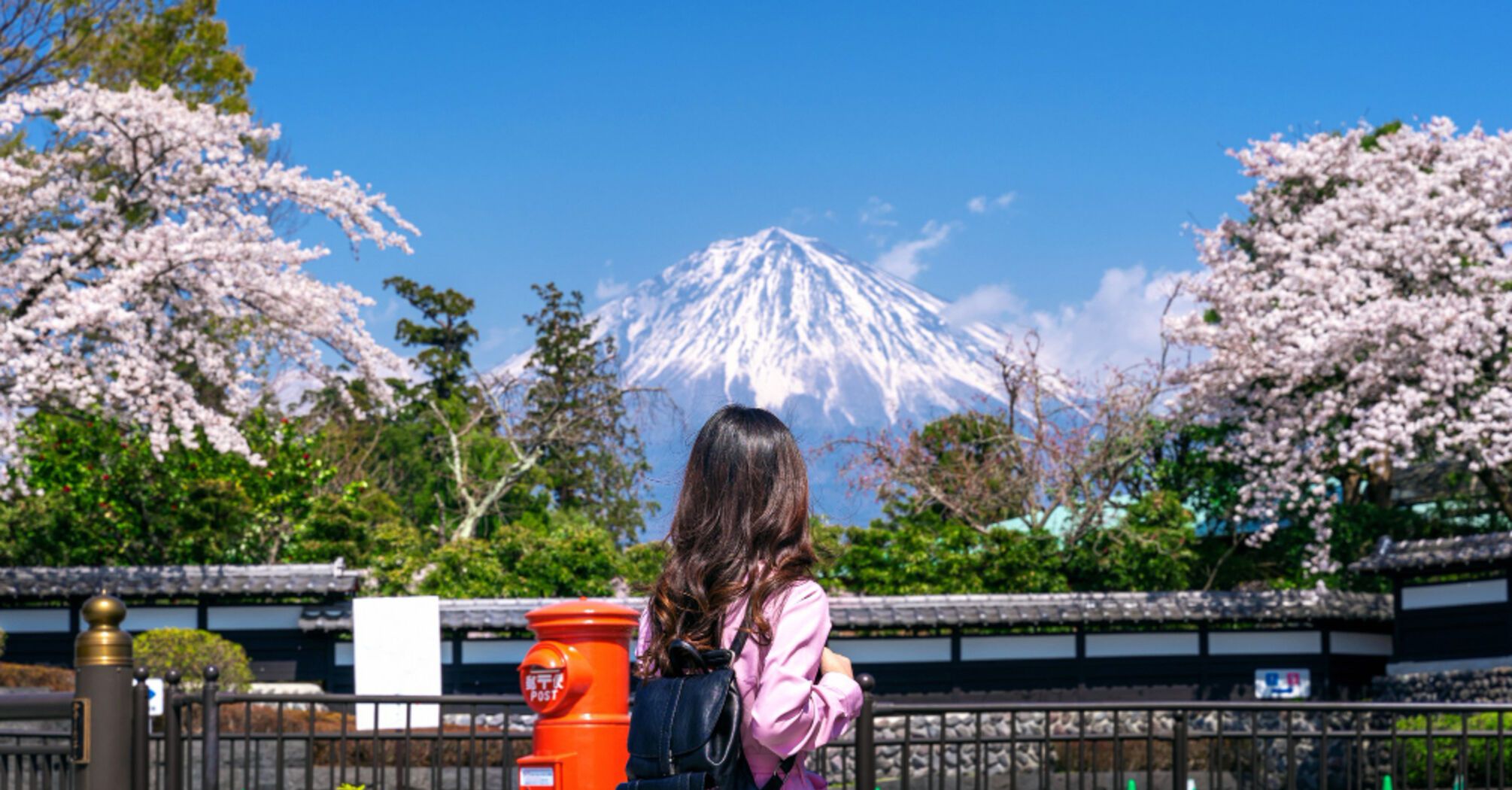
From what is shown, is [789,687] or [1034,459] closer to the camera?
[789,687]

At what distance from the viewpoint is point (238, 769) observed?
1416 centimetres

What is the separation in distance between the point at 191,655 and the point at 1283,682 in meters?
13.6

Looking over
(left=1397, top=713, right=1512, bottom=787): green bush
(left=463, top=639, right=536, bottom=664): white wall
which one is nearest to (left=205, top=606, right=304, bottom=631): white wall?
(left=463, top=639, right=536, bottom=664): white wall

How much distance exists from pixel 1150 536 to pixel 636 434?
13.3 meters

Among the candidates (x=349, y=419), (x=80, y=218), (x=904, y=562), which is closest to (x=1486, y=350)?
(x=904, y=562)

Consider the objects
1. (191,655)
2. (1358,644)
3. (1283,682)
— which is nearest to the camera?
(191,655)

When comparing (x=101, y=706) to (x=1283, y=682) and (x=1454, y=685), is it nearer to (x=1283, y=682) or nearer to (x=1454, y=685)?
(x=1283, y=682)

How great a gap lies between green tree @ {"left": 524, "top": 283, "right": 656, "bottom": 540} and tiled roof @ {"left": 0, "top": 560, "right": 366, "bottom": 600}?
28.0 feet

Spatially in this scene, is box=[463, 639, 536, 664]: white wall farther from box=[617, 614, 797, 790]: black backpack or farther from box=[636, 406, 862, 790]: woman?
box=[617, 614, 797, 790]: black backpack

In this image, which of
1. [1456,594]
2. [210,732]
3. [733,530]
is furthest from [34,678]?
[1456,594]

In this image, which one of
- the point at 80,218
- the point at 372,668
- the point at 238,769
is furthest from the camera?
the point at 80,218

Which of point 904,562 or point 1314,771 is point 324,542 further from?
point 1314,771

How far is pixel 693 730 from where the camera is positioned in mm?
3010

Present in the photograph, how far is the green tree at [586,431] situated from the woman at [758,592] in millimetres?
23163
